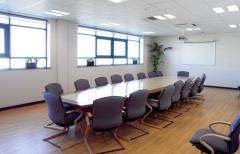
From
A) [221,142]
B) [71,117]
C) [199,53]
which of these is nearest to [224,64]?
[199,53]

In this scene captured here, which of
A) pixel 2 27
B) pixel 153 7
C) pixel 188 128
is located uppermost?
pixel 153 7

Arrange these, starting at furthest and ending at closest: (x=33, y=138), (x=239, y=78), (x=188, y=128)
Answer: (x=239, y=78), (x=188, y=128), (x=33, y=138)

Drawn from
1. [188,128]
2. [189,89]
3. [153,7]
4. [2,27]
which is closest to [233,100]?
[189,89]

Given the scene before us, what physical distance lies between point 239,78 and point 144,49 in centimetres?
475

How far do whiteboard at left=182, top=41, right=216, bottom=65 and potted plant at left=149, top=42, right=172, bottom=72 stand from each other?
41.2 inches

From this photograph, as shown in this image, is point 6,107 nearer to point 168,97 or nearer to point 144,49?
point 168,97

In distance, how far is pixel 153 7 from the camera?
489cm

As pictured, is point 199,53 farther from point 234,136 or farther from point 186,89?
point 234,136

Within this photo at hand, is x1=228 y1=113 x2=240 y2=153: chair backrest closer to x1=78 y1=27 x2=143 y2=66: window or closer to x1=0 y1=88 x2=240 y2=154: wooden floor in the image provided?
x1=0 y1=88 x2=240 y2=154: wooden floor

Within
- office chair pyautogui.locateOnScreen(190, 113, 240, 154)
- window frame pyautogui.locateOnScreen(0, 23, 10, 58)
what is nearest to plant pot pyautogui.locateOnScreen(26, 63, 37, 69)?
window frame pyautogui.locateOnScreen(0, 23, 10, 58)

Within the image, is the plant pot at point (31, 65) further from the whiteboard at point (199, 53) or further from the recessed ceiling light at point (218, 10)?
the whiteboard at point (199, 53)

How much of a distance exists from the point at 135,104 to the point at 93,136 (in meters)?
0.97

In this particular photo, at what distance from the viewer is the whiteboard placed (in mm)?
10023

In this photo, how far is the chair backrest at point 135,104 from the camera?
3.39m
